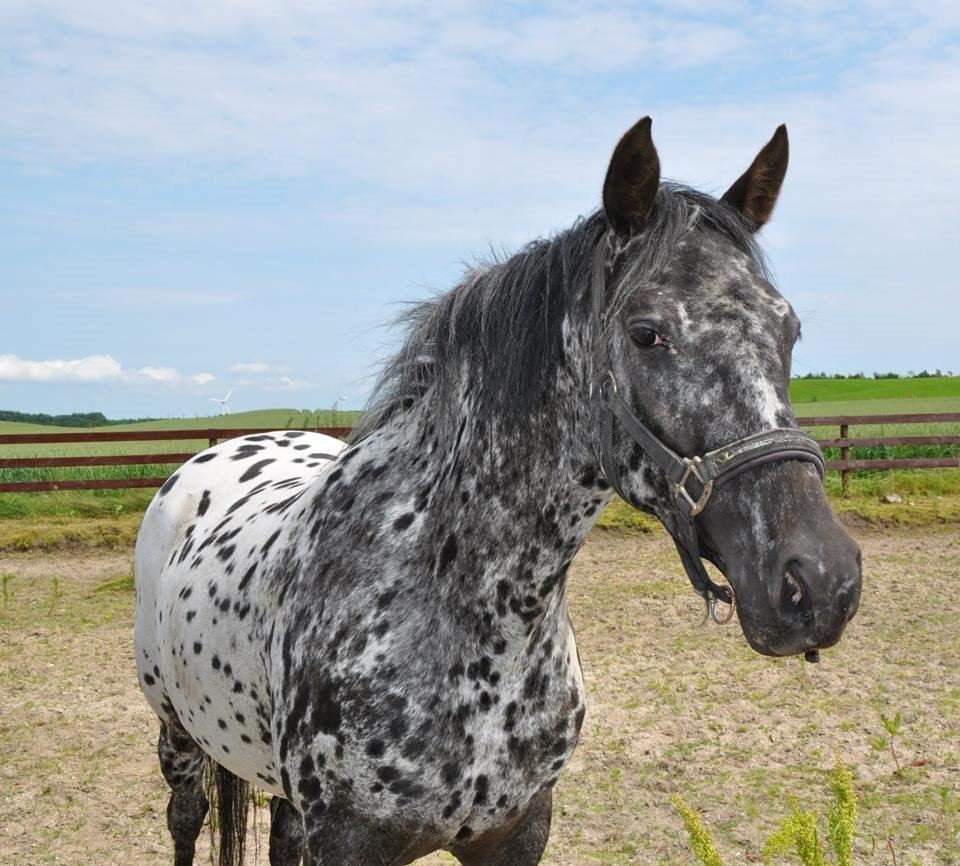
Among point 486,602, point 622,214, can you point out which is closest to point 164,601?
point 486,602

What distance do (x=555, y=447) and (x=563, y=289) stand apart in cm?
40

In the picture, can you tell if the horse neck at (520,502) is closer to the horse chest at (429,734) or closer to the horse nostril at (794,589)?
the horse chest at (429,734)

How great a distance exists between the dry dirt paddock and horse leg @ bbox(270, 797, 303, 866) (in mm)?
887

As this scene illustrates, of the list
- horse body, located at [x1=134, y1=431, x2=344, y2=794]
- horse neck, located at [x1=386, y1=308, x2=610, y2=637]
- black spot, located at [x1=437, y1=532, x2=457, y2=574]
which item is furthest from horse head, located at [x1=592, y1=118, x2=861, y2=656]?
horse body, located at [x1=134, y1=431, x2=344, y2=794]

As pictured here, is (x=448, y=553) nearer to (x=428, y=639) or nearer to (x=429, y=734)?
(x=428, y=639)

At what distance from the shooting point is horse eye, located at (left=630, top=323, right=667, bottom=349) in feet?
6.39

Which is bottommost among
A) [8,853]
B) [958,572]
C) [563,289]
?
[8,853]

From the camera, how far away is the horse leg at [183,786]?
12.6 feet

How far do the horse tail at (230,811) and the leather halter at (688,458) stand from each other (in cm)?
254

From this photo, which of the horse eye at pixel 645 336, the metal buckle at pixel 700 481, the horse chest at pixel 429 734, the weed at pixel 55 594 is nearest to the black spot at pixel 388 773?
the horse chest at pixel 429 734

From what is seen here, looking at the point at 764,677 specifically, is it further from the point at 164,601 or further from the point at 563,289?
the point at 563,289

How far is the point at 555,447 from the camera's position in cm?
221

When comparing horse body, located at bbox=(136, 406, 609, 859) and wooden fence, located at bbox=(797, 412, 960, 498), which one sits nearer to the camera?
horse body, located at bbox=(136, 406, 609, 859)

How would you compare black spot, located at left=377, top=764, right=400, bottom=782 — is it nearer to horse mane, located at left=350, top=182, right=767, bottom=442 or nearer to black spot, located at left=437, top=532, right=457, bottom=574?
black spot, located at left=437, top=532, right=457, bottom=574
